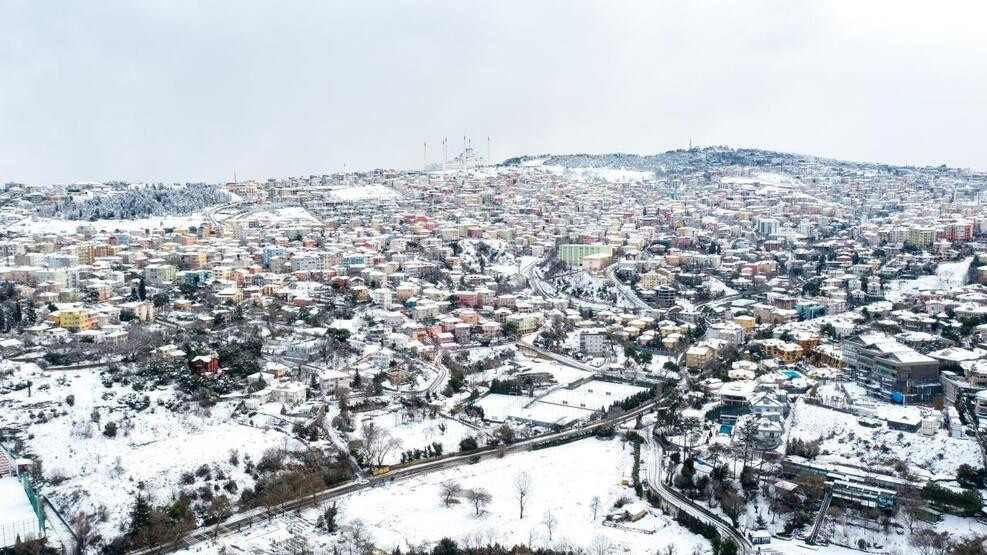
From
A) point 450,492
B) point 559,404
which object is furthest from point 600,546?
point 559,404

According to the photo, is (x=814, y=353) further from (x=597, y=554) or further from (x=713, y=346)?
(x=597, y=554)

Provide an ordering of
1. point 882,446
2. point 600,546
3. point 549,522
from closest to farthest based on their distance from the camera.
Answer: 1. point 600,546
2. point 549,522
3. point 882,446

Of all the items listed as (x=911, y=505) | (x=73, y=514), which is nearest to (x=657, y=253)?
(x=911, y=505)

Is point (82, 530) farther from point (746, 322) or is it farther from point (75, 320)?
point (746, 322)

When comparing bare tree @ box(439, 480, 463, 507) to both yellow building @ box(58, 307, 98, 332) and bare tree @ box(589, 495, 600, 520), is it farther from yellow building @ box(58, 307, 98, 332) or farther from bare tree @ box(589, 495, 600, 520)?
yellow building @ box(58, 307, 98, 332)

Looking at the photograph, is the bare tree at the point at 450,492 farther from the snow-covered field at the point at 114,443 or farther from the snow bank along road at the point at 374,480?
the snow-covered field at the point at 114,443

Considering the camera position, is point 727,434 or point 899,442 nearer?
point 899,442
